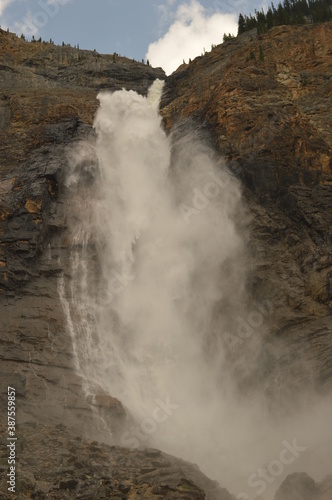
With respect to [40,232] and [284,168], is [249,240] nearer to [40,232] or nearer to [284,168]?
[284,168]

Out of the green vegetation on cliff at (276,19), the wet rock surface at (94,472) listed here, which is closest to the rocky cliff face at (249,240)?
the wet rock surface at (94,472)

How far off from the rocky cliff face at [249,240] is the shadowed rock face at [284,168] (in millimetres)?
61

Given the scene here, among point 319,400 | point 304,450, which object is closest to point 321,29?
point 319,400

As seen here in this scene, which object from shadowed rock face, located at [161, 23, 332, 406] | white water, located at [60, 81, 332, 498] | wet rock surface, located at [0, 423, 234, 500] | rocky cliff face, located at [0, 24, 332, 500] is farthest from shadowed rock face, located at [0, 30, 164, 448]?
shadowed rock face, located at [161, 23, 332, 406]

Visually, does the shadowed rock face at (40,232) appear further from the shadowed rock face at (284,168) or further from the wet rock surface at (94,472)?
the shadowed rock face at (284,168)

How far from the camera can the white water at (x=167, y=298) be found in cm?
1886

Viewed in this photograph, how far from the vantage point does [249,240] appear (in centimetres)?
2444

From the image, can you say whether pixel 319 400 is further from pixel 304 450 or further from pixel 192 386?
pixel 192 386

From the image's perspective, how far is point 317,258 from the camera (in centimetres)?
2288

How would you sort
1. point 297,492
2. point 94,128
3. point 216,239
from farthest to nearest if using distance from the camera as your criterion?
point 94,128 → point 216,239 → point 297,492

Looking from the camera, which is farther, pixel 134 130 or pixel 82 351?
pixel 134 130

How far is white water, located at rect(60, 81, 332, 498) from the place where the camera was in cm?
1886

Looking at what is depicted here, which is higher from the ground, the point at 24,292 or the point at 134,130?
the point at 134,130

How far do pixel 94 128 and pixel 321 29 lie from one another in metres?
16.8
